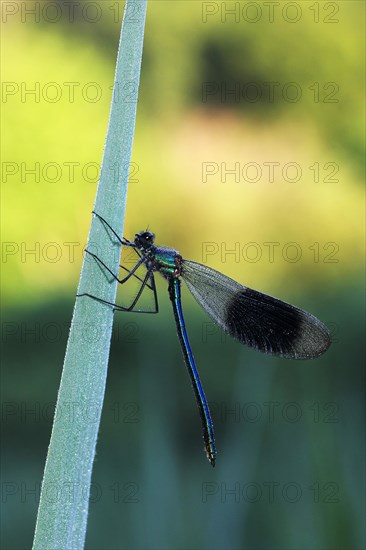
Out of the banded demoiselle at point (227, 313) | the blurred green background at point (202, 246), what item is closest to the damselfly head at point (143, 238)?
the banded demoiselle at point (227, 313)

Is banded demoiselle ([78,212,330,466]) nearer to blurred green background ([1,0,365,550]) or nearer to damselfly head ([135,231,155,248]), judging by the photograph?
damselfly head ([135,231,155,248])

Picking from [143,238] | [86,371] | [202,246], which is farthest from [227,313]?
[202,246]

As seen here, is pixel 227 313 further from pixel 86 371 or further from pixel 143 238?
pixel 86 371

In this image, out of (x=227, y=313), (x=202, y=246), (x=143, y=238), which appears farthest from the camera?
(x=202, y=246)

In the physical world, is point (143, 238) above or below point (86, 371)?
above

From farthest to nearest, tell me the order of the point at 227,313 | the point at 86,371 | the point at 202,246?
the point at 202,246 < the point at 227,313 < the point at 86,371


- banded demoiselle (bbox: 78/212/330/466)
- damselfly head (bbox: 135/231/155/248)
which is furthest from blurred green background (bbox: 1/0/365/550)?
damselfly head (bbox: 135/231/155/248)
